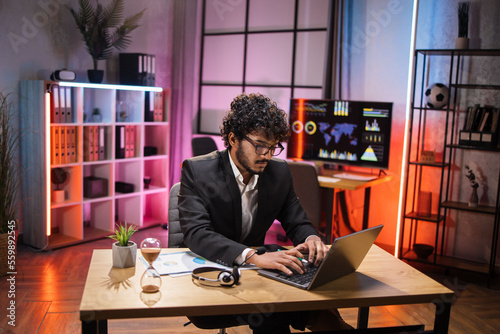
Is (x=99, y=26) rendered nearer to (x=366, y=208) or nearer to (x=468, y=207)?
(x=366, y=208)

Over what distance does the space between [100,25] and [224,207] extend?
3129 millimetres

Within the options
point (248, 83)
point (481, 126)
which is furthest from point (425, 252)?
point (248, 83)

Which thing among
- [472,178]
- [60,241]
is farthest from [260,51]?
[60,241]

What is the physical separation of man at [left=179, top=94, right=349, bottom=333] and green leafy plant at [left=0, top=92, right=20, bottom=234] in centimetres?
215

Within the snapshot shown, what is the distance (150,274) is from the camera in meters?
1.56

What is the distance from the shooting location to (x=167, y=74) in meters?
5.61

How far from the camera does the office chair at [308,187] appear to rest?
3.77 m

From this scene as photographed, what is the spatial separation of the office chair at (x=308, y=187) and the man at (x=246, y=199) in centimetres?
149

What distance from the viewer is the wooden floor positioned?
2895 millimetres

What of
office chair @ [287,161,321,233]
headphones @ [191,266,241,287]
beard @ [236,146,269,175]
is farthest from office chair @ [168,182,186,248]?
office chair @ [287,161,321,233]

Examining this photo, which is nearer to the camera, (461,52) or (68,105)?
(461,52)

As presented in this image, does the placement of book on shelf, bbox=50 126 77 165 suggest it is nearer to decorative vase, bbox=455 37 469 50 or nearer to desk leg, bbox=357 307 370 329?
desk leg, bbox=357 307 370 329

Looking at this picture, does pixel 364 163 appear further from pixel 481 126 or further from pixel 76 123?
pixel 76 123

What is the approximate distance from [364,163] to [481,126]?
978 millimetres
